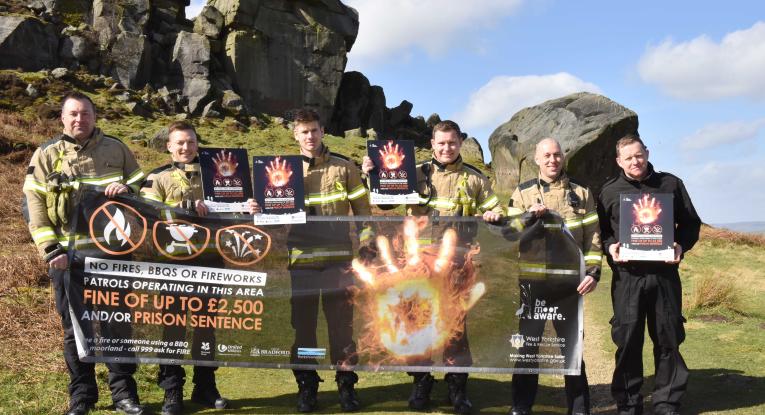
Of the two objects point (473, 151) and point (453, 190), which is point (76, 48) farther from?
point (453, 190)

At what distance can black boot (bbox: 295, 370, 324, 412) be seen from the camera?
657 centimetres

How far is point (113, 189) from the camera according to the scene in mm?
6242

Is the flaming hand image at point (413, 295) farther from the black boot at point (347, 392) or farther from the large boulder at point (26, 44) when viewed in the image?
the large boulder at point (26, 44)

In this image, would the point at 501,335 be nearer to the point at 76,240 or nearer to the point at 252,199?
the point at 252,199

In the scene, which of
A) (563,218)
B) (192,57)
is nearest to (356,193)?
(563,218)

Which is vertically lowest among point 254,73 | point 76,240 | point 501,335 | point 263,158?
point 501,335

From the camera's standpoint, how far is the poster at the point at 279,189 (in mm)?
6402

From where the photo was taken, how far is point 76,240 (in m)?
6.31

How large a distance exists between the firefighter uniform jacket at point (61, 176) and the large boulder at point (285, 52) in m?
42.1

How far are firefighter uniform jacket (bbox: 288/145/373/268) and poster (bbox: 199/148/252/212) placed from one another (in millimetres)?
591

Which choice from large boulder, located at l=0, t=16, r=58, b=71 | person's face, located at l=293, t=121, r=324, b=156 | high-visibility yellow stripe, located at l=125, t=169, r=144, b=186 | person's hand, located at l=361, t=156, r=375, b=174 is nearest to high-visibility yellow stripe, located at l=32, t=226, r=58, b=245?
high-visibility yellow stripe, located at l=125, t=169, r=144, b=186

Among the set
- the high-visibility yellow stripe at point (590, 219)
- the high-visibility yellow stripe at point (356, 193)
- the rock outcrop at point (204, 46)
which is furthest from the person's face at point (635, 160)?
the rock outcrop at point (204, 46)

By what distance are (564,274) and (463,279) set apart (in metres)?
0.94

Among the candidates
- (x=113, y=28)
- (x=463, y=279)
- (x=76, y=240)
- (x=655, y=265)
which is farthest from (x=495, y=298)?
(x=113, y=28)
